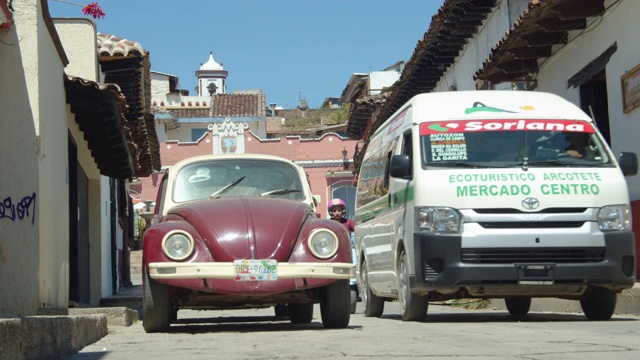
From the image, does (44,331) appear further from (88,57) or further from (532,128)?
(88,57)

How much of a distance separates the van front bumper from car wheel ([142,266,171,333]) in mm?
2573

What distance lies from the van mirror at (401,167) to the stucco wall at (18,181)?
11.3 feet

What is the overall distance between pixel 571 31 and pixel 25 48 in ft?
29.7

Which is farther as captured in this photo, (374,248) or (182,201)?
(374,248)

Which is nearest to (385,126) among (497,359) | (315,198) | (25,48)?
(315,198)

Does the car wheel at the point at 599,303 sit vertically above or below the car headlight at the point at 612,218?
below

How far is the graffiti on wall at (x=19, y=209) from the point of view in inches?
400

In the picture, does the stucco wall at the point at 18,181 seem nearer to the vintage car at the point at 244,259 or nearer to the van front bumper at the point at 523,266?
the vintage car at the point at 244,259

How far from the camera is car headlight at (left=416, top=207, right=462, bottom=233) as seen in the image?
34.0 feet

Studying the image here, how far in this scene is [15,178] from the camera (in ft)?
33.8

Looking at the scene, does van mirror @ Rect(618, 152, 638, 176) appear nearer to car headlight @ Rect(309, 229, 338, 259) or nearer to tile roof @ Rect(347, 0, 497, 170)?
car headlight @ Rect(309, 229, 338, 259)

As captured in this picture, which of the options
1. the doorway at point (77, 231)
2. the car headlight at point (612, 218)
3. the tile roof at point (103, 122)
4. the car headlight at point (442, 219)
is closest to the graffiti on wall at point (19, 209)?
the tile roof at point (103, 122)

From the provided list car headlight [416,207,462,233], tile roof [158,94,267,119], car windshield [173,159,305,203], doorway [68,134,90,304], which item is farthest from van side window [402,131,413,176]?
tile roof [158,94,267,119]

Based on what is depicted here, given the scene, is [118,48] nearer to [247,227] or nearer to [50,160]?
[50,160]
